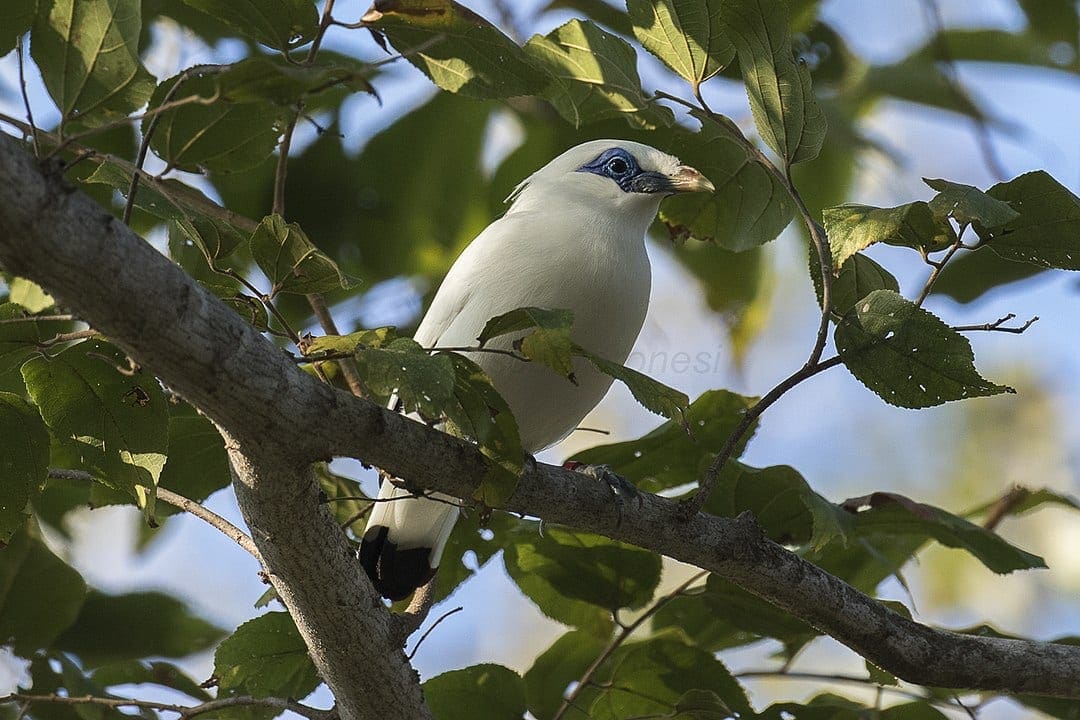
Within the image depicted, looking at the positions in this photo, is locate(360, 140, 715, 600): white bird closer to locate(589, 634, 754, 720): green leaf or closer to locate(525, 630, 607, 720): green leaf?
locate(525, 630, 607, 720): green leaf

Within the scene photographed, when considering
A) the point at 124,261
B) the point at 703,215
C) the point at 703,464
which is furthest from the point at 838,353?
the point at 124,261

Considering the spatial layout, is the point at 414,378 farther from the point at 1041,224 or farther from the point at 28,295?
the point at 28,295

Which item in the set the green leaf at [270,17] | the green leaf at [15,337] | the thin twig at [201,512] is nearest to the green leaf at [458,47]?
the green leaf at [270,17]

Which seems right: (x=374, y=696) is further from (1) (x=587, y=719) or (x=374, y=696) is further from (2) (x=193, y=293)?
(2) (x=193, y=293)

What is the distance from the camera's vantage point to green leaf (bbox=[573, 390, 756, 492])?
3.21 m

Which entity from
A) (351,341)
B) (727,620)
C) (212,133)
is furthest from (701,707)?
(212,133)

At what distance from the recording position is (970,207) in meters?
2.08

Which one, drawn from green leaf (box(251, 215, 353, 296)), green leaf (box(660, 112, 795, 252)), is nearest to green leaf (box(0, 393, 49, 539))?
green leaf (box(251, 215, 353, 296))

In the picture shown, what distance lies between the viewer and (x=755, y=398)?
10.6ft

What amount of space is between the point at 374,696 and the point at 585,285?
116 cm

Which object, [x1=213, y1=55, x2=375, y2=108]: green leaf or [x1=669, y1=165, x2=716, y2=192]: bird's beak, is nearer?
[x1=213, y1=55, x2=375, y2=108]: green leaf

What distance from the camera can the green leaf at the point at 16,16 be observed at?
2150 mm

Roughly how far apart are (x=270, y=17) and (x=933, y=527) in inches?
83.6

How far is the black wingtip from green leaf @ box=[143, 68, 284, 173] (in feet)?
4.17
